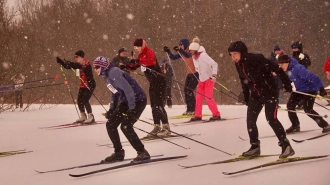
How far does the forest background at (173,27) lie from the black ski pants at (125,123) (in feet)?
87.2

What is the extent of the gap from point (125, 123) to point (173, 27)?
100 feet

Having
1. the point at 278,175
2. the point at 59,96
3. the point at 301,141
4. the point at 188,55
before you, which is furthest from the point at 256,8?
the point at 278,175

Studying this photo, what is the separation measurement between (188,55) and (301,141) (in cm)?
454

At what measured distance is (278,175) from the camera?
17.5ft

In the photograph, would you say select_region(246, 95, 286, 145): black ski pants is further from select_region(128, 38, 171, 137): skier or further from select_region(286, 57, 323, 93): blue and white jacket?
select_region(128, 38, 171, 137): skier

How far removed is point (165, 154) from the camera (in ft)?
23.2

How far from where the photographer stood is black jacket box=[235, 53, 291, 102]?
239 inches

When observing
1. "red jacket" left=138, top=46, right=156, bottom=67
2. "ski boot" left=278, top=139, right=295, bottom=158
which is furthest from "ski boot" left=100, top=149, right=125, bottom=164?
"red jacket" left=138, top=46, right=156, bottom=67

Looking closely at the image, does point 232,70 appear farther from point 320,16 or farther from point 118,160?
point 118,160

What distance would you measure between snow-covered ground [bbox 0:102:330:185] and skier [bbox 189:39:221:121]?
563 mm

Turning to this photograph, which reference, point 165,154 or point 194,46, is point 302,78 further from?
point 194,46

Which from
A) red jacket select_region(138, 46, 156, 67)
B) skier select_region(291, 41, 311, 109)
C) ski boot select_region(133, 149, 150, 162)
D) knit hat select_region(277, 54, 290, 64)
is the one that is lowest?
ski boot select_region(133, 149, 150, 162)

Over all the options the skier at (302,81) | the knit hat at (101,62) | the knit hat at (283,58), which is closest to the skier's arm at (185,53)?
the skier at (302,81)

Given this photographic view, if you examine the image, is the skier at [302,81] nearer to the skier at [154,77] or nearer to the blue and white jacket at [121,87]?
the skier at [154,77]
